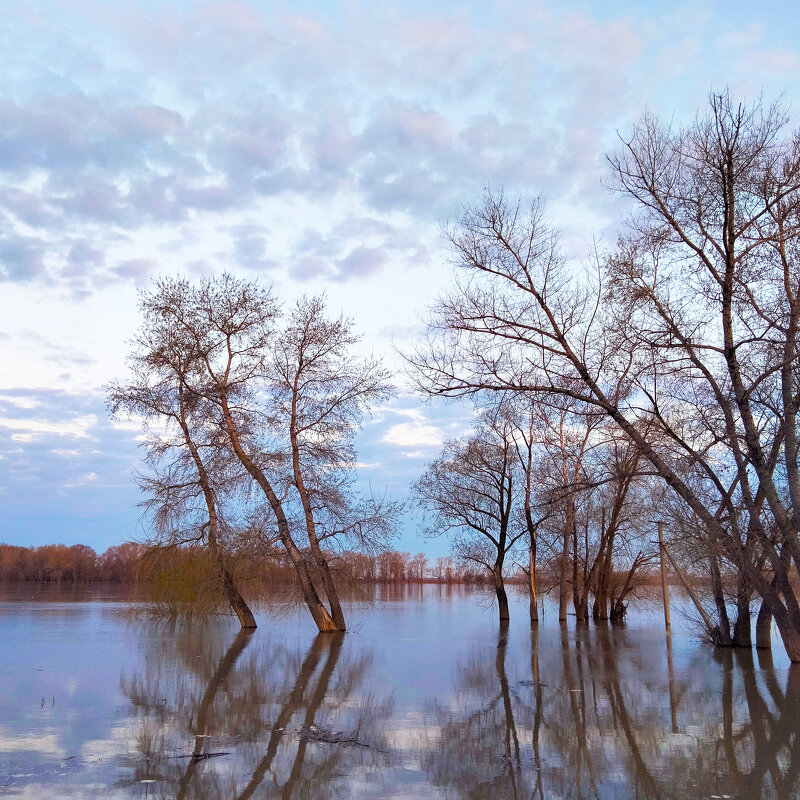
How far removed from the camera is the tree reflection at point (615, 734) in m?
7.06

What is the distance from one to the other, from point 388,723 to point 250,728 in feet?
5.80

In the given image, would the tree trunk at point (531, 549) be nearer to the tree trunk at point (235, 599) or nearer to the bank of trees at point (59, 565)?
the tree trunk at point (235, 599)

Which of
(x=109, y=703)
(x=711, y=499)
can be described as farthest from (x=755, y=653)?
(x=109, y=703)

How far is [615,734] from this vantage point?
928 cm

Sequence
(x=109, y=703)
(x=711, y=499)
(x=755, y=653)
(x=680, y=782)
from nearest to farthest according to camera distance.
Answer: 1. (x=680, y=782)
2. (x=109, y=703)
3. (x=711, y=499)
4. (x=755, y=653)

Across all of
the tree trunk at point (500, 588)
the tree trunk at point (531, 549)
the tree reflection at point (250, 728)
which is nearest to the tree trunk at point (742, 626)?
the tree trunk at point (531, 549)

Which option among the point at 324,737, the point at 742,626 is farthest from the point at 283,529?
the point at 324,737

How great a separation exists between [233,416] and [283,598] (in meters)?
5.99

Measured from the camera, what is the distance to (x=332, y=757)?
25.8ft

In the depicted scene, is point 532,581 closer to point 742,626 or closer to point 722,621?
point 722,621

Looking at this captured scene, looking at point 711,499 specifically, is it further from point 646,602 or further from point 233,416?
point 646,602

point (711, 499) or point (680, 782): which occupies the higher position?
point (711, 499)

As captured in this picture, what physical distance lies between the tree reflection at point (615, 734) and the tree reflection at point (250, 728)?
1036 mm

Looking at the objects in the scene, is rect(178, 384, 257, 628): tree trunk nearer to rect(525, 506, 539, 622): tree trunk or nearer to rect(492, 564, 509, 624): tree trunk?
rect(492, 564, 509, 624): tree trunk
